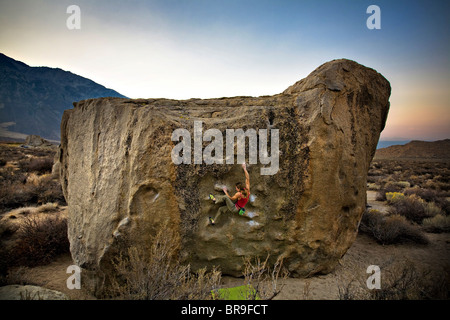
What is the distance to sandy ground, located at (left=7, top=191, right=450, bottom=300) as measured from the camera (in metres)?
Result: 4.47

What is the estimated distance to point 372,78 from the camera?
5.50 metres

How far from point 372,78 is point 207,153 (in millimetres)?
4522

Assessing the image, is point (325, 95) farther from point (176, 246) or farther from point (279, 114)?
point (176, 246)

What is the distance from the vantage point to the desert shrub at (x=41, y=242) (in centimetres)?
573

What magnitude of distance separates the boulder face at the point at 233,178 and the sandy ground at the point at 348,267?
0.31 m

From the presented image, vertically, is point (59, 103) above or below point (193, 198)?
above

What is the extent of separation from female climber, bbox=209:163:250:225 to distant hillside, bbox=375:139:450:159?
72590 mm

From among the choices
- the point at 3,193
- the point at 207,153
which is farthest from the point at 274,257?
the point at 3,193
